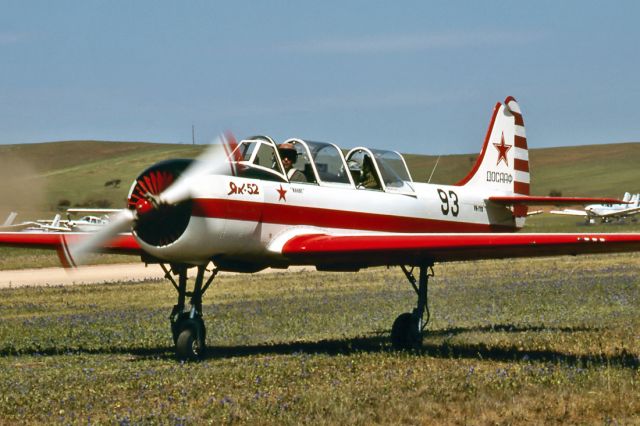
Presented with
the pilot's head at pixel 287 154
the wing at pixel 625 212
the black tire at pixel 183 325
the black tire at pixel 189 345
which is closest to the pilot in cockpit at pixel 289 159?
the pilot's head at pixel 287 154

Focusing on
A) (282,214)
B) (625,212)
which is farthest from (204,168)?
(625,212)

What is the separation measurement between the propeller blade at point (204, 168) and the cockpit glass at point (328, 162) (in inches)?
54.7

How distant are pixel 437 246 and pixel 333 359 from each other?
1997 millimetres

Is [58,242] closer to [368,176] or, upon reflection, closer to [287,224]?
[287,224]

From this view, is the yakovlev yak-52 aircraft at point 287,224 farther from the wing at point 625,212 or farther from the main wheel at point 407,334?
the wing at point 625,212

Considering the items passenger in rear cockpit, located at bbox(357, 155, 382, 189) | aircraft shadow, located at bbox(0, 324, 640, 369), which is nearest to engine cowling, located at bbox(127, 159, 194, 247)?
aircraft shadow, located at bbox(0, 324, 640, 369)

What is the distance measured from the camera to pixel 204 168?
43.0 feet

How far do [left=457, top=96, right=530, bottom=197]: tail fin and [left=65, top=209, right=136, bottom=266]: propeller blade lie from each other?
7884 mm

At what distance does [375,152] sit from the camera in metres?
16.1

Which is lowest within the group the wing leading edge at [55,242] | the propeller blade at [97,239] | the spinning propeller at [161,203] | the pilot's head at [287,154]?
the wing leading edge at [55,242]

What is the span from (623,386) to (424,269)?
544 centimetres

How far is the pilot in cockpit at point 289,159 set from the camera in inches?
578

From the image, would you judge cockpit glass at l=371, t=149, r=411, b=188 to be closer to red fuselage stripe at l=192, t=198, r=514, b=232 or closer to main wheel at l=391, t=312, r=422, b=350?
red fuselage stripe at l=192, t=198, r=514, b=232

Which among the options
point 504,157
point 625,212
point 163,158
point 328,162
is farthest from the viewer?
point 625,212
